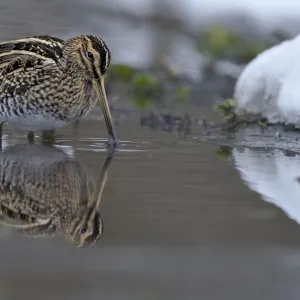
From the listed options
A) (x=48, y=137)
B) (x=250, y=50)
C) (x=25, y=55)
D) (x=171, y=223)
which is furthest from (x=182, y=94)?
(x=171, y=223)

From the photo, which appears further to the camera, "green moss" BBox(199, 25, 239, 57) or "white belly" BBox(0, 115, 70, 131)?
"green moss" BBox(199, 25, 239, 57)

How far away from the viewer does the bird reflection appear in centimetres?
451

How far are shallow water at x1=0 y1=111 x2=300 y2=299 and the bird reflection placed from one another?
2.8 inches

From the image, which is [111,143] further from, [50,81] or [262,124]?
[262,124]

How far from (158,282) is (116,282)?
0.52 ft

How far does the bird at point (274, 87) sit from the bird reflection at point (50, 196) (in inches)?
74.1

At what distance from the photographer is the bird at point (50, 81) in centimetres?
696

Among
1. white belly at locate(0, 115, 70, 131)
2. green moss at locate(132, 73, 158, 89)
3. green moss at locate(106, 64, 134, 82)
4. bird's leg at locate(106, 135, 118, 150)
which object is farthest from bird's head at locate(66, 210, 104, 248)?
green moss at locate(106, 64, 134, 82)

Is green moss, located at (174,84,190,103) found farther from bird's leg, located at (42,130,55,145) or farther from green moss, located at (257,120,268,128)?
bird's leg, located at (42,130,55,145)

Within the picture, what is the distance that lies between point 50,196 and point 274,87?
3.50m

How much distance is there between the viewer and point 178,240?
14.1ft

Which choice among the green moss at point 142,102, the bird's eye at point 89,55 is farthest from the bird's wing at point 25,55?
the green moss at point 142,102

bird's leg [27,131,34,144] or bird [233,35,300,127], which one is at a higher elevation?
bird [233,35,300,127]

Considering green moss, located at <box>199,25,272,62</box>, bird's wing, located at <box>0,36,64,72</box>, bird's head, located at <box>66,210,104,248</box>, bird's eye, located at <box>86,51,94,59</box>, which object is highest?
bird's eye, located at <box>86,51,94,59</box>
